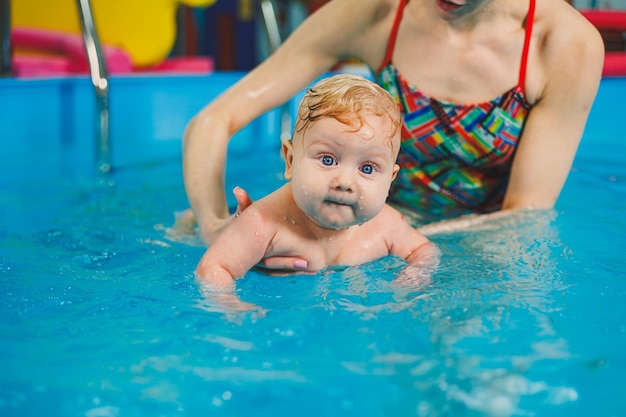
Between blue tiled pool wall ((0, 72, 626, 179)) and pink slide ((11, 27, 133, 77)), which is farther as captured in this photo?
pink slide ((11, 27, 133, 77))

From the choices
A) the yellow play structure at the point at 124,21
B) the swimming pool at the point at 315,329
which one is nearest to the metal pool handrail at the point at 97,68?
the swimming pool at the point at 315,329

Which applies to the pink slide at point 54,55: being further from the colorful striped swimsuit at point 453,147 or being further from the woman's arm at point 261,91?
the colorful striped swimsuit at point 453,147

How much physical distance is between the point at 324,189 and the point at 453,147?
891 millimetres

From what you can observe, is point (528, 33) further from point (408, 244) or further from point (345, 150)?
point (345, 150)

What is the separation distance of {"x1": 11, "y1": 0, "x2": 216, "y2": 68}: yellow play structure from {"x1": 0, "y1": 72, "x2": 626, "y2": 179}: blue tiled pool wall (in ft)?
4.28

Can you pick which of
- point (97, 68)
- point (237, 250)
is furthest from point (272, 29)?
point (237, 250)

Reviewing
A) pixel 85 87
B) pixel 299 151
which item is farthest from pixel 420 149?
pixel 85 87

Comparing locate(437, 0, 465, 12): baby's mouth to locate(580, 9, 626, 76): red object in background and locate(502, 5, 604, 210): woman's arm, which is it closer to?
locate(502, 5, 604, 210): woman's arm

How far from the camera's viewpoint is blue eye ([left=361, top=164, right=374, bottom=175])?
1879mm

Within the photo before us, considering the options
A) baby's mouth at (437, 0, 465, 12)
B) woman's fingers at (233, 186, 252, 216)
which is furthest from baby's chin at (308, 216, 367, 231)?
baby's mouth at (437, 0, 465, 12)

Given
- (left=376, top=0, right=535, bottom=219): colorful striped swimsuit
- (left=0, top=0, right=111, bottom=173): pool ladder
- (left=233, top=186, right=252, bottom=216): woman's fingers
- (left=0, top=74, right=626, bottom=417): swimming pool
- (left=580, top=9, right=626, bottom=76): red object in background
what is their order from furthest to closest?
(left=580, top=9, right=626, bottom=76): red object in background, (left=0, top=0, right=111, bottom=173): pool ladder, (left=376, top=0, right=535, bottom=219): colorful striped swimsuit, (left=233, top=186, right=252, bottom=216): woman's fingers, (left=0, top=74, right=626, bottom=417): swimming pool

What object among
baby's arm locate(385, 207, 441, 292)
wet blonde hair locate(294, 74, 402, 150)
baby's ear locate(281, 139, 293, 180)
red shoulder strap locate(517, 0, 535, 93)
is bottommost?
baby's arm locate(385, 207, 441, 292)

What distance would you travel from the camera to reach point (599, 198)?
3205 mm

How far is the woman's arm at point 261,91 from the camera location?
2.41 metres
